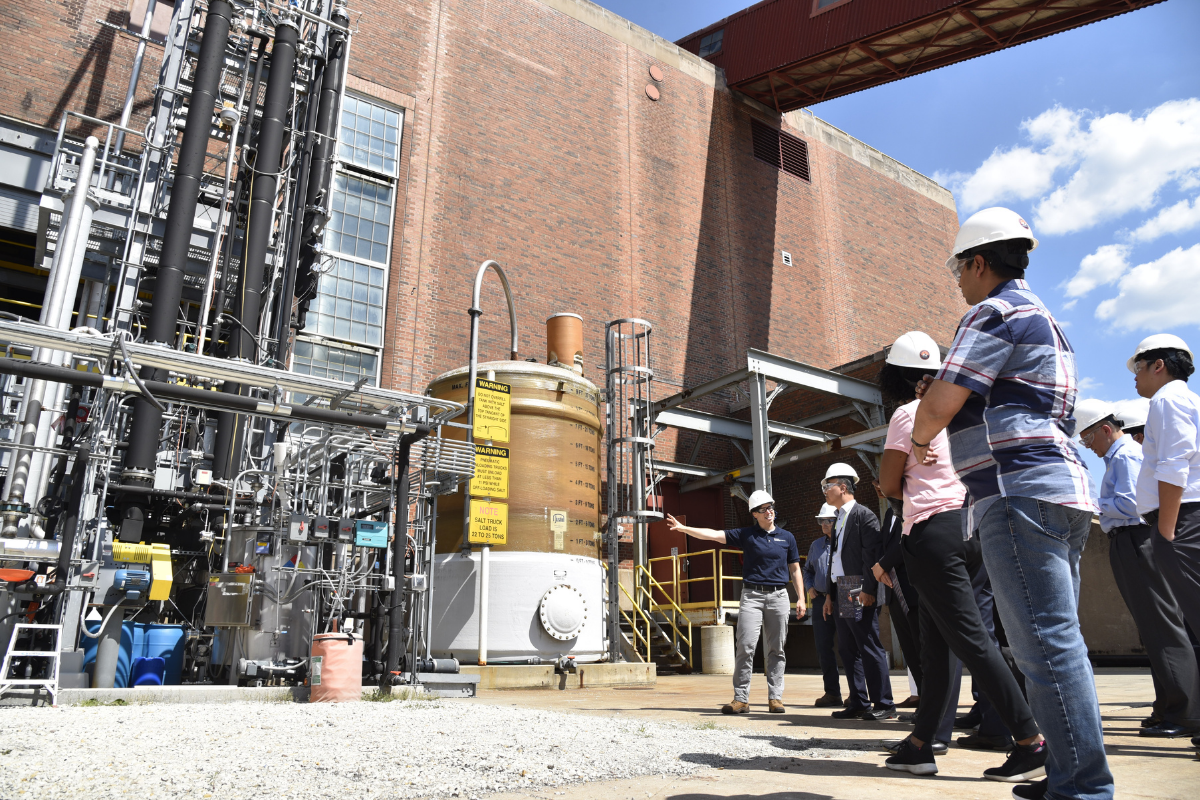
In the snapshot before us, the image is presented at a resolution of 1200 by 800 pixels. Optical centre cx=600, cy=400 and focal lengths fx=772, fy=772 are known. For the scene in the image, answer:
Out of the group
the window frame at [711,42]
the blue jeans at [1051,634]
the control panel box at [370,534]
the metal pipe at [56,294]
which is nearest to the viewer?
the blue jeans at [1051,634]

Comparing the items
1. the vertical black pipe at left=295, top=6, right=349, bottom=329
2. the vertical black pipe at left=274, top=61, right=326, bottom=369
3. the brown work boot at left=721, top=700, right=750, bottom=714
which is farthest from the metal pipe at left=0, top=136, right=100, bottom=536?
the brown work boot at left=721, top=700, right=750, bottom=714

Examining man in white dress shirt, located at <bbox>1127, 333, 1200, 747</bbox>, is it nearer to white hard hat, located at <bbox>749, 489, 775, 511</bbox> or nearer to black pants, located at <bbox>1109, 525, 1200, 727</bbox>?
black pants, located at <bbox>1109, 525, 1200, 727</bbox>

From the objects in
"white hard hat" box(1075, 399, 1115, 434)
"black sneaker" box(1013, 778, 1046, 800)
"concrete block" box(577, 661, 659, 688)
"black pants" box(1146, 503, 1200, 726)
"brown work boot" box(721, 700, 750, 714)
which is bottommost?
"concrete block" box(577, 661, 659, 688)

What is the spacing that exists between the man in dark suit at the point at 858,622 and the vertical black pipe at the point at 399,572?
4.26 m

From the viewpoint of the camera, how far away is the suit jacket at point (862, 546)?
5.52 meters

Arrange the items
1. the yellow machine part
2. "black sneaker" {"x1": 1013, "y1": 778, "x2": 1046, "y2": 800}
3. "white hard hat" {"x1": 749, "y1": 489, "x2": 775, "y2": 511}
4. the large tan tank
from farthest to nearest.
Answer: the large tan tank
the yellow machine part
"white hard hat" {"x1": 749, "y1": 489, "x2": 775, "y2": 511}
"black sneaker" {"x1": 1013, "y1": 778, "x2": 1046, "y2": 800}

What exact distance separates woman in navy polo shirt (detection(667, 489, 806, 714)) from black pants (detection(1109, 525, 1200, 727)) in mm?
2454

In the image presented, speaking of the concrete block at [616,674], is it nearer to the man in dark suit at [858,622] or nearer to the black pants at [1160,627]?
the man in dark suit at [858,622]

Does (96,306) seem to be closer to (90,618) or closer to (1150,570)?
(90,618)

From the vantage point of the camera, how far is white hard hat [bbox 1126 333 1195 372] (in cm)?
445

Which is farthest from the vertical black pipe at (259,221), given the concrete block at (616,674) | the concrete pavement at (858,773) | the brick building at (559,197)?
the concrete pavement at (858,773)

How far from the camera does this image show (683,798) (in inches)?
110

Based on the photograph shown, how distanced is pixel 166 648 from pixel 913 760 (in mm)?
7955

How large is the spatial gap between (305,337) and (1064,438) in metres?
15.2
